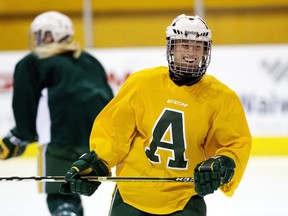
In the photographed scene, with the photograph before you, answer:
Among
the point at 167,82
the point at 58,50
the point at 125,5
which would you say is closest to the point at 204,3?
the point at 125,5

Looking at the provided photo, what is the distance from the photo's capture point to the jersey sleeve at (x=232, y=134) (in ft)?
7.86

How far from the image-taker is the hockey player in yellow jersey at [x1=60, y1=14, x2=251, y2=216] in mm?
2396

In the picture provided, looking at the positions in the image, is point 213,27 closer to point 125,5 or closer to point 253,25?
point 253,25

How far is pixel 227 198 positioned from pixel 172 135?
1970 millimetres

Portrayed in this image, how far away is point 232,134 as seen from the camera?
2404 mm

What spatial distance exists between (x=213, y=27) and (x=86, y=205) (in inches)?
139

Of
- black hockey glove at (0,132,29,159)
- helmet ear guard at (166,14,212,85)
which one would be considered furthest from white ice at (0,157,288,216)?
helmet ear guard at (166,14,212,85)

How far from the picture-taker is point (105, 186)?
468 centimetres

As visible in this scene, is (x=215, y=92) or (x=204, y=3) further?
(x=204, y=3)

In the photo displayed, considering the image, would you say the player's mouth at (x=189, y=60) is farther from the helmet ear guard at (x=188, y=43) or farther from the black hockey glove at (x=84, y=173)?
the black hockey glove at (x=84, y=173)

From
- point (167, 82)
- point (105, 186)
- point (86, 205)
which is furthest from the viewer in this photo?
point (105, 186)

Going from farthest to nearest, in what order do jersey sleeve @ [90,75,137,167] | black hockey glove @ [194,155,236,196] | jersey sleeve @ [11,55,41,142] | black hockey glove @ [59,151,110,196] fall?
jersey sleeve @ [11,55,41,142]
jersey sleeve @ [90,75,137,167]
black hockey glove @ [59,151,110,196]
black hockey glove @ [194,155,236,196]

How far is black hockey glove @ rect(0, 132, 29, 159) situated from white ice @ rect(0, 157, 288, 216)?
697 millimetres

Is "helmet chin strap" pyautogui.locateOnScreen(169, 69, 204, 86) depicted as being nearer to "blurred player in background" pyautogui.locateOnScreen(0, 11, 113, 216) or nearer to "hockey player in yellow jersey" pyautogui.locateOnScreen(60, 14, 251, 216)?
"hockey player in yellow jersey" pyautogui.locateOnScreen(60, 14, 251, 216)
